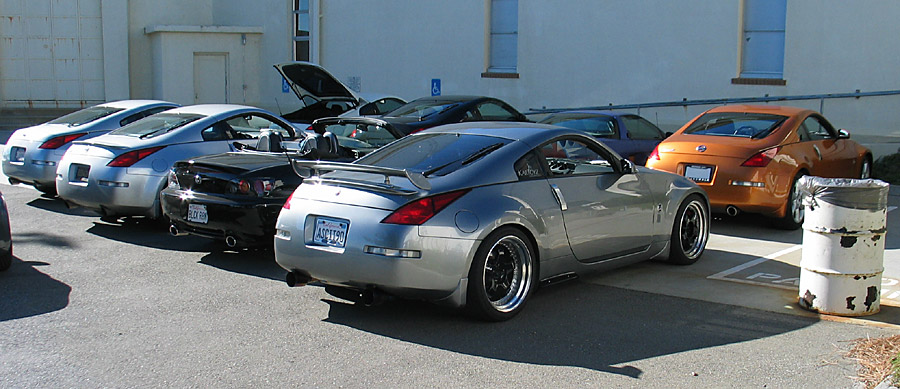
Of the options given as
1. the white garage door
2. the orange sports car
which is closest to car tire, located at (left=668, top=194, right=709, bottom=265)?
the orange sports car

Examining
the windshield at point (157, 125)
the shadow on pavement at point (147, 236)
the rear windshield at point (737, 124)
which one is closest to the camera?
the shadow on pavement at point (147, 236)

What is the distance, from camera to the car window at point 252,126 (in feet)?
34.8

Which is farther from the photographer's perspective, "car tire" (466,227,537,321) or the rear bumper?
the rear bumper

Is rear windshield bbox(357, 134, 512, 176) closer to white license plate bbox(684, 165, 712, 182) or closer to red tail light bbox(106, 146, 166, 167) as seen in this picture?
red tail light bbox(106, 146, 166, 167)

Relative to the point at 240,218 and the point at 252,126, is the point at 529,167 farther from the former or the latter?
the point at 252,126

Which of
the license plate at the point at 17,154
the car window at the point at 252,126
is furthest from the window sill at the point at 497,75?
the license plate at the point at 17,154

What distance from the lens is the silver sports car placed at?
19.1ft

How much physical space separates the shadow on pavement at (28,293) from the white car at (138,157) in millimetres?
1567

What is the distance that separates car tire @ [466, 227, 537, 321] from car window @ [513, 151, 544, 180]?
0.50 m

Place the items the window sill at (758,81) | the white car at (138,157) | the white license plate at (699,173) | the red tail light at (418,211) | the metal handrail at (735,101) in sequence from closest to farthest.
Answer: the red tail light at (418,211), the white car at (138,157), the white license plate at (699,173), the metal handrail at (735,101), the window sill at (758,81)

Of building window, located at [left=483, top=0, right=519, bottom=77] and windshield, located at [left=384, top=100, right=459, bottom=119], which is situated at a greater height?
building window, located at [left=483, top=0, right=519, bottom=77]

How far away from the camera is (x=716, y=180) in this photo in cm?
976

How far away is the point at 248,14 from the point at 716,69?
1399 centimetres

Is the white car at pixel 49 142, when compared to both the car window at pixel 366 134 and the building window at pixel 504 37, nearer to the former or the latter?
the car window at pixel 366 134
